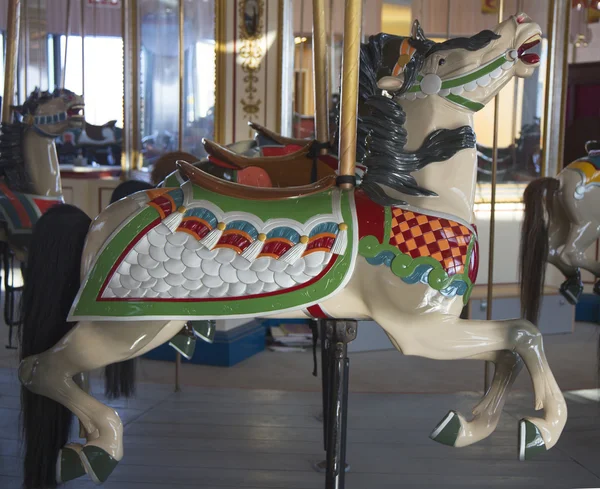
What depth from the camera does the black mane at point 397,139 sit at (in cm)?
194

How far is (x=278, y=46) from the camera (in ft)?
15.7

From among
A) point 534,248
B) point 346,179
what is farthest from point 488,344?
point 534,248

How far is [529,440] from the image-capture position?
1952 mm

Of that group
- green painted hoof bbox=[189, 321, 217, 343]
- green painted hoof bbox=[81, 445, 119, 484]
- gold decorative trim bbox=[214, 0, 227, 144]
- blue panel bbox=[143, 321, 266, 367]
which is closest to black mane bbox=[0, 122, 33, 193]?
green painted hoof bbox=[189, 321, 217, 343]

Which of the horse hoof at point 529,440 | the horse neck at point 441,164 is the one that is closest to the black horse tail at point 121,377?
the horse neck at point 441,164

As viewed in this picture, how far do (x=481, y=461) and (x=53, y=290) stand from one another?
5.54 ft

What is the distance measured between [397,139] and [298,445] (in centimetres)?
152

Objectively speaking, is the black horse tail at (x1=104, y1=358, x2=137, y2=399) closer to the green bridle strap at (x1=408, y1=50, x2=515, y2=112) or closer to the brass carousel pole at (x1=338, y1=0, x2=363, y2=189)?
the brass carousel pole at (x1=338, y1=0, x2=363, y2=189)

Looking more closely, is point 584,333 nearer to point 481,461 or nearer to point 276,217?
point 481,461

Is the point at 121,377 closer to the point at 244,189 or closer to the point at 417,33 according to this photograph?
the point at 244,189

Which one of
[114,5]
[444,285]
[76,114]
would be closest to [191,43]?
[76,114]

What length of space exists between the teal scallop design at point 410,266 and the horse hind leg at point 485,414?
26cm

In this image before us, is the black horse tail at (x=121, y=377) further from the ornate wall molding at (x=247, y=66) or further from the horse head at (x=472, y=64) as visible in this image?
the ornate wall molding at (x=247, y=66)

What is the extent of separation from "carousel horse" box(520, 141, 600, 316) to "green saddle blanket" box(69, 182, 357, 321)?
2.02 meters
